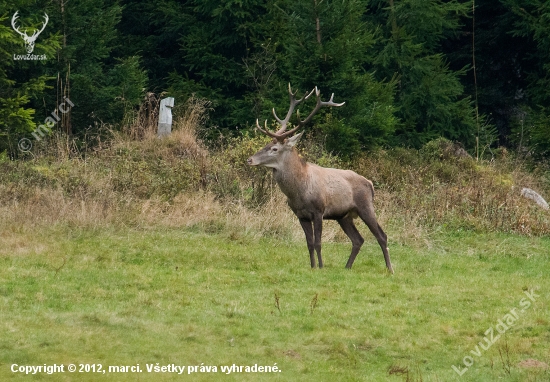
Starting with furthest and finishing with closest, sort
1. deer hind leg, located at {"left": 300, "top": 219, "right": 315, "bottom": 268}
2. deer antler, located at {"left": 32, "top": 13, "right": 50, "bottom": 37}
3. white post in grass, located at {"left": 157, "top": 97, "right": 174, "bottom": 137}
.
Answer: white post in grass, located at {"left": 157, "top": 97, "right": 174, "bottom": 137}
deer antler, located at {"left": 32, "top": 13, "right": 50, "bottom": 37}
deer hind leg, located at {"left": 300, "top": 219, "right": 315, "bottom": 268}

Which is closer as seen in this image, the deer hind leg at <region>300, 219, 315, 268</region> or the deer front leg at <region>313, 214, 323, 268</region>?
the deer front leg at <region>313, 214, 323, 268</region>

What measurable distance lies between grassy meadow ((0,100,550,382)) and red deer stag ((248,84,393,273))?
599 millimetres

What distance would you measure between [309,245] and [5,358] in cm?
606

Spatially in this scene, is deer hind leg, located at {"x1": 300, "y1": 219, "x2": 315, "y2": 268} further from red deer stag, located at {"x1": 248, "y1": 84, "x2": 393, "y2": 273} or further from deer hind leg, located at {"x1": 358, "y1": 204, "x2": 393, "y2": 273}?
deer hind leg, located at {"x1": 358, "y1": 204, "x2": 393, "y2": 273}

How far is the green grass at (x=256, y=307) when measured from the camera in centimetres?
1115

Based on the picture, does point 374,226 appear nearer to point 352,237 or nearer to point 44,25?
point 352,237

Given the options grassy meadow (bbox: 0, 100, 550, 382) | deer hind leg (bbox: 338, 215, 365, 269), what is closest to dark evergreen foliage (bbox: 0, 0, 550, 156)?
grassy meadow (bbox: 0, 100, 550, 382)

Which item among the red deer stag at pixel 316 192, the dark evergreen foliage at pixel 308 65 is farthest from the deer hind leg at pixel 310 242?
the dark evergreen foliage at pixel 308 65

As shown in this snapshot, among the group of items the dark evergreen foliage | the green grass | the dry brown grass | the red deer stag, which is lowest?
the green grass

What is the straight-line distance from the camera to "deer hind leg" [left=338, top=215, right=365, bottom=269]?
52.7 feet

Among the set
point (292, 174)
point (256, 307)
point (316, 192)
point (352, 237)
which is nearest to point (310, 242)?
point (316, 192)

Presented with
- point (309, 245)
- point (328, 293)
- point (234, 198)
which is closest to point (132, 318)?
point (328, 293)

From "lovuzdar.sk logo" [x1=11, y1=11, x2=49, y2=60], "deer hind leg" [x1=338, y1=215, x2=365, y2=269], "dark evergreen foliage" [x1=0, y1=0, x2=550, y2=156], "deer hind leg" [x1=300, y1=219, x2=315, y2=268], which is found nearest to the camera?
"deer hind leg" [x1=300, y1=219, x2=315, y2=268]

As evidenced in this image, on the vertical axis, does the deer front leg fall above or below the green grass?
above
